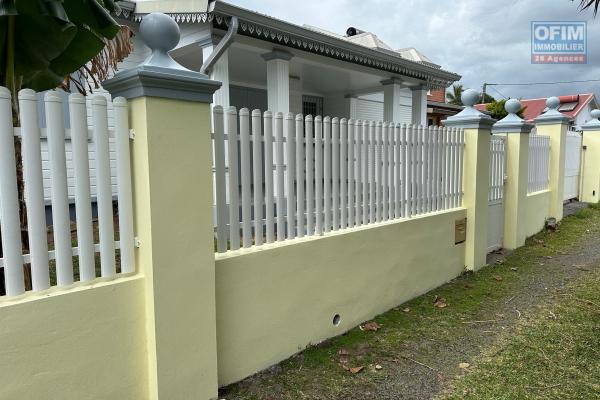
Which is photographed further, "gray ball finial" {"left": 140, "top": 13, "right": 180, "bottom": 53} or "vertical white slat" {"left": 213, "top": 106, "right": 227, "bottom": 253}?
"vertical white slat" {"left": 213, "top": 106, "right": 227, "bottom": 253}

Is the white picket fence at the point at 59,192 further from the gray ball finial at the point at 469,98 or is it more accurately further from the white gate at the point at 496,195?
the white gate at the point at 496,195

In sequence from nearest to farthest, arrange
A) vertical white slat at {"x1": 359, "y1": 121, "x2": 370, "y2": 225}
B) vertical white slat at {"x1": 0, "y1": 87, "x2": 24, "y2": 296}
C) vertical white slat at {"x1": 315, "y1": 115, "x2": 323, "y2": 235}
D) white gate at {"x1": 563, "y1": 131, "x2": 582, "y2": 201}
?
vertical white slat at {"x1": 0, "y1": 87, "x2": 24, "y2": 296}
vertical white slat at {"x1": 315, "y1": 115, "x2": 323, "y2": 235}
vertical white slat at {"x1": 359, "y1": 121, "x2": 370, "y2": 225}
white gate at {"x1": 563, "y1": 131, "x2": 582, "y2": 201}

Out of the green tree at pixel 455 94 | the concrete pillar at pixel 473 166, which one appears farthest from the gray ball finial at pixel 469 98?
the green tree at pixel 455 94

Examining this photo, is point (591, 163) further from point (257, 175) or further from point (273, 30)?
point (257, 175)

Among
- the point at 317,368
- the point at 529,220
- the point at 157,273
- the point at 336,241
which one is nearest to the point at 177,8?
the point at 336,241

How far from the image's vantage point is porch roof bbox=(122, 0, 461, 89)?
5.82 metres

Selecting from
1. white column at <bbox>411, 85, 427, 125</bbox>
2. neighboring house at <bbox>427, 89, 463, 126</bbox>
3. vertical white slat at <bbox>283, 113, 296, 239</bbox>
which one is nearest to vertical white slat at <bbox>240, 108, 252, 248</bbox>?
vertical white slat at <bbox>283, 113, 296, 239</bbox>

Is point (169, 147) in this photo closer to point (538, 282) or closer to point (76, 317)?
Result: point (76, 317)

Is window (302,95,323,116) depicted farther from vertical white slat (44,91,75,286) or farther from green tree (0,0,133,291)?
vertical white slat (44,91,75,286)

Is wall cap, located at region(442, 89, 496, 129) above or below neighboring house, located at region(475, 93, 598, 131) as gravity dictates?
below

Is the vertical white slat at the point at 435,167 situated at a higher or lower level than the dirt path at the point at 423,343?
higher

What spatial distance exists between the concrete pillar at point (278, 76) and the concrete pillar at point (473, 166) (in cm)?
275

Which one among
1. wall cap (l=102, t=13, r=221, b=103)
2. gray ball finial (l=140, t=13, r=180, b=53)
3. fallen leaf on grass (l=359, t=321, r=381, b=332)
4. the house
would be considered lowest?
fallen leaf on grass (l=359, t=321, r=381, b=332)

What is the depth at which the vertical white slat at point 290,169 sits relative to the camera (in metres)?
3.34
